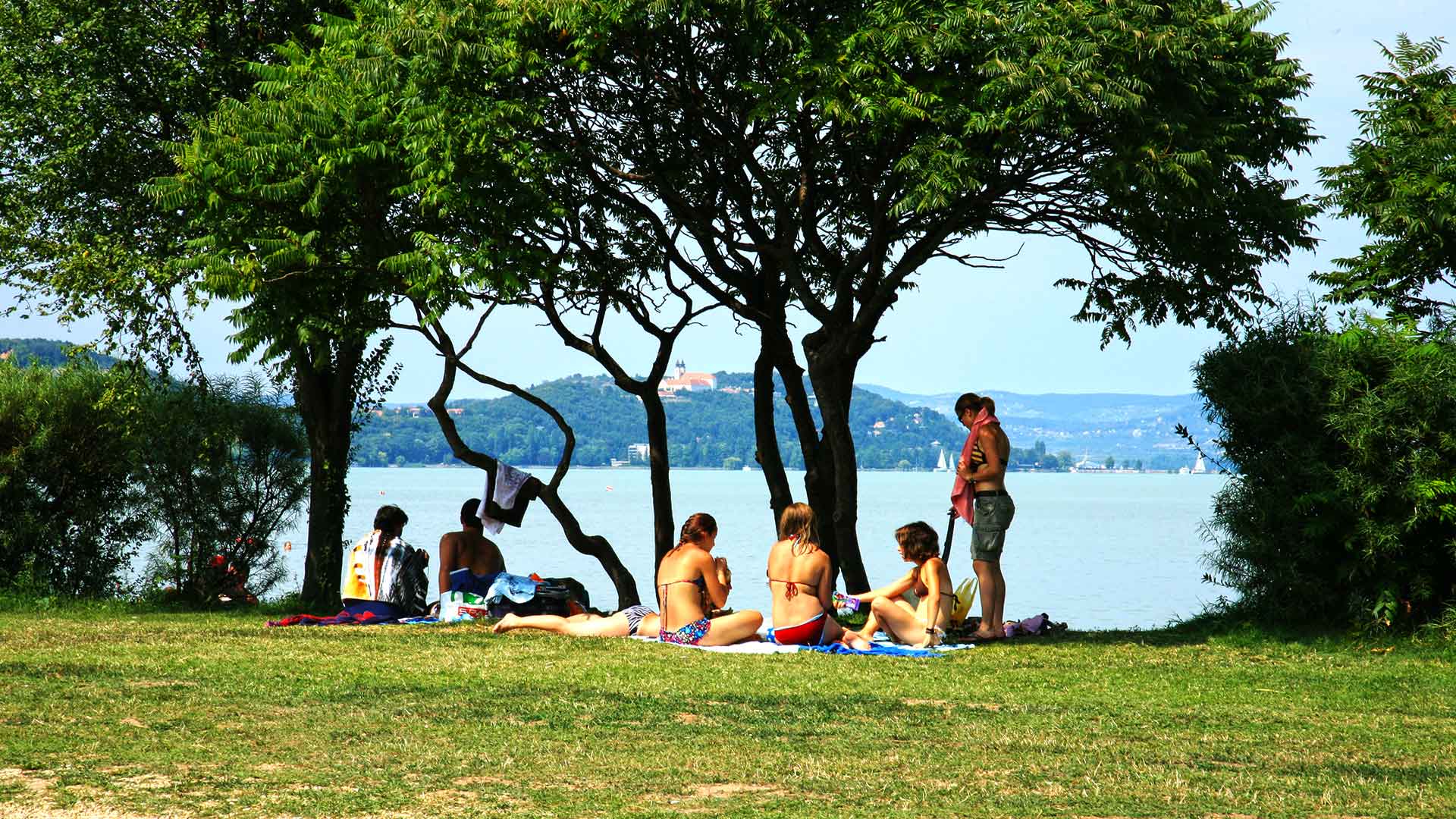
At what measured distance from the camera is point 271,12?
54.2 feet

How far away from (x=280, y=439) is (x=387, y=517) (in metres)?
3.41

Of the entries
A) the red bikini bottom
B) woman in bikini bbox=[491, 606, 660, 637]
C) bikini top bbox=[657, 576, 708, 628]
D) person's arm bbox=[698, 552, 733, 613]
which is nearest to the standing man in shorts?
the red bikini bottom

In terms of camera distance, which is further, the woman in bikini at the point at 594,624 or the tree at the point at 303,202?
the tree at the point at 303,202

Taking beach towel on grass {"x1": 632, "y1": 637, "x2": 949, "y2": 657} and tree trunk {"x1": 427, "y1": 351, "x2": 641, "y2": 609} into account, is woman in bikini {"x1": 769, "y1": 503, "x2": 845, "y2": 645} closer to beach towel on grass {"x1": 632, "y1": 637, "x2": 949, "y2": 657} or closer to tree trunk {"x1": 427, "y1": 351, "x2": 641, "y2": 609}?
beach towel on grass {"x1": 632, "y1": 637, "x2": 949, "y2": 657}

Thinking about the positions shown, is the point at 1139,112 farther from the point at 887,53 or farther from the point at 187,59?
the point at 187,59

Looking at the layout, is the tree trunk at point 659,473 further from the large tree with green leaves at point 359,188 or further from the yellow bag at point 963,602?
the yellow bag at point 963,602

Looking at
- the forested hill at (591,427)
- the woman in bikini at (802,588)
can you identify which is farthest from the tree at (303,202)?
the forested hill at (591,427)

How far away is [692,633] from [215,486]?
6596 mm

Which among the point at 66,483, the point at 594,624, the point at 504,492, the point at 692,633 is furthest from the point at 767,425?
the point at 66,483

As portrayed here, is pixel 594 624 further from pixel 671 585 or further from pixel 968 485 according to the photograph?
pixel 968 485

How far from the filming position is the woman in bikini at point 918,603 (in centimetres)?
1119

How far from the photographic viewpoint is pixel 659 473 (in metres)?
17.4

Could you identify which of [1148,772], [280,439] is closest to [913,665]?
[1148,772]

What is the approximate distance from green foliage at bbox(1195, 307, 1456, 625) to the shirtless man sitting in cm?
692
